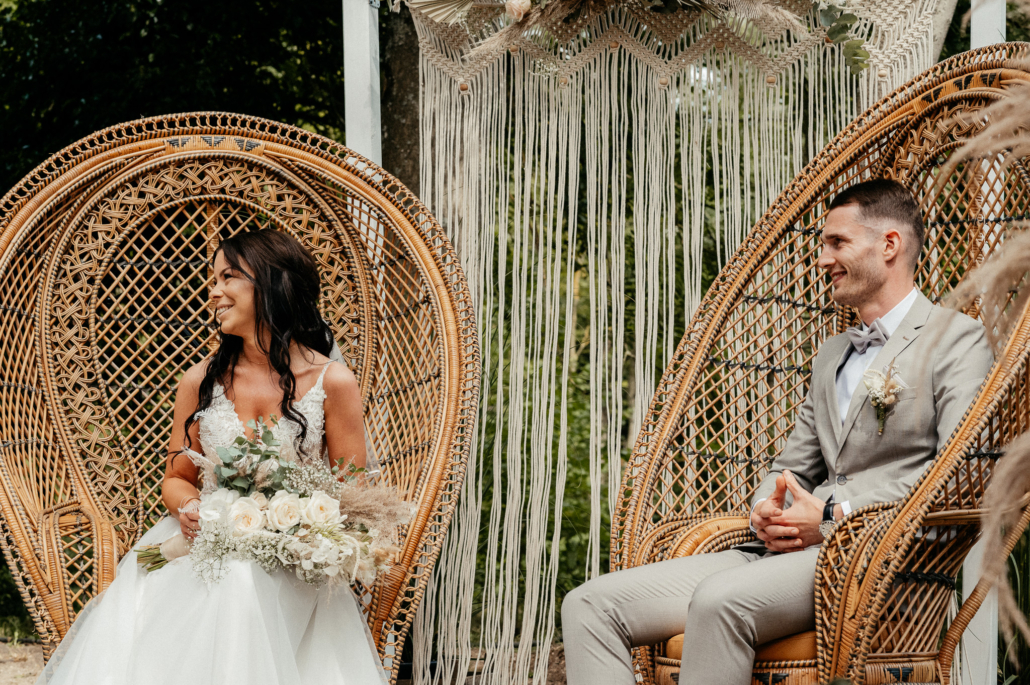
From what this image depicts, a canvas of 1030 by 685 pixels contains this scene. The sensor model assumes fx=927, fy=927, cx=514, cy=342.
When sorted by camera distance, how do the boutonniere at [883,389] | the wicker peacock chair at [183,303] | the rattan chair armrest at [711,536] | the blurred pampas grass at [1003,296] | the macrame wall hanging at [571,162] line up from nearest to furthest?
the blurred pampas grass at [1003,296], the boutonniere at [883,389], the rattan chair armrest at [711,536], the wicker peacock chair at [183,303], the macrame wall hanging at [571,162]

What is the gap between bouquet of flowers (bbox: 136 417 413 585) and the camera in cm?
194

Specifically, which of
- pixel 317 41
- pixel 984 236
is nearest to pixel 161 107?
pixel 317 41

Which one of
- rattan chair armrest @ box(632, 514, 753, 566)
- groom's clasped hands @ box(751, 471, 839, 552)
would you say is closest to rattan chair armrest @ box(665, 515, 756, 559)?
rattan chair armrest @ box(632, 514, 753, 566)

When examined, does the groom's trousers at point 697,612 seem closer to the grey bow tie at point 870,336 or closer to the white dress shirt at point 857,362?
the white dress shirt at point 857,362

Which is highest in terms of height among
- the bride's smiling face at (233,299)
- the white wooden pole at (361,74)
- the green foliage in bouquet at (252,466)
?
the white wooden pole at (361,74)

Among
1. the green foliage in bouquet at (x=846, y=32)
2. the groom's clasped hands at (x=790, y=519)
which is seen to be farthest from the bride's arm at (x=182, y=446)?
the green foliage in bouquet at (x=846, y=32)

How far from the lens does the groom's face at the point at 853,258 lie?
7.01ft

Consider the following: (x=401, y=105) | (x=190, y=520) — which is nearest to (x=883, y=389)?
(x=190, y=520)

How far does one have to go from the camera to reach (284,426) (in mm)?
2188

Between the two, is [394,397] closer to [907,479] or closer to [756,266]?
[756,266]

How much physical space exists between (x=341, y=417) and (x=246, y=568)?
0.45 metres

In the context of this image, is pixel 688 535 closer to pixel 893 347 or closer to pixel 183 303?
pixel 893 347

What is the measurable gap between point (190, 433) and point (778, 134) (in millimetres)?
1943

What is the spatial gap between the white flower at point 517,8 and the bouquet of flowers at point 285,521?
143 cm
